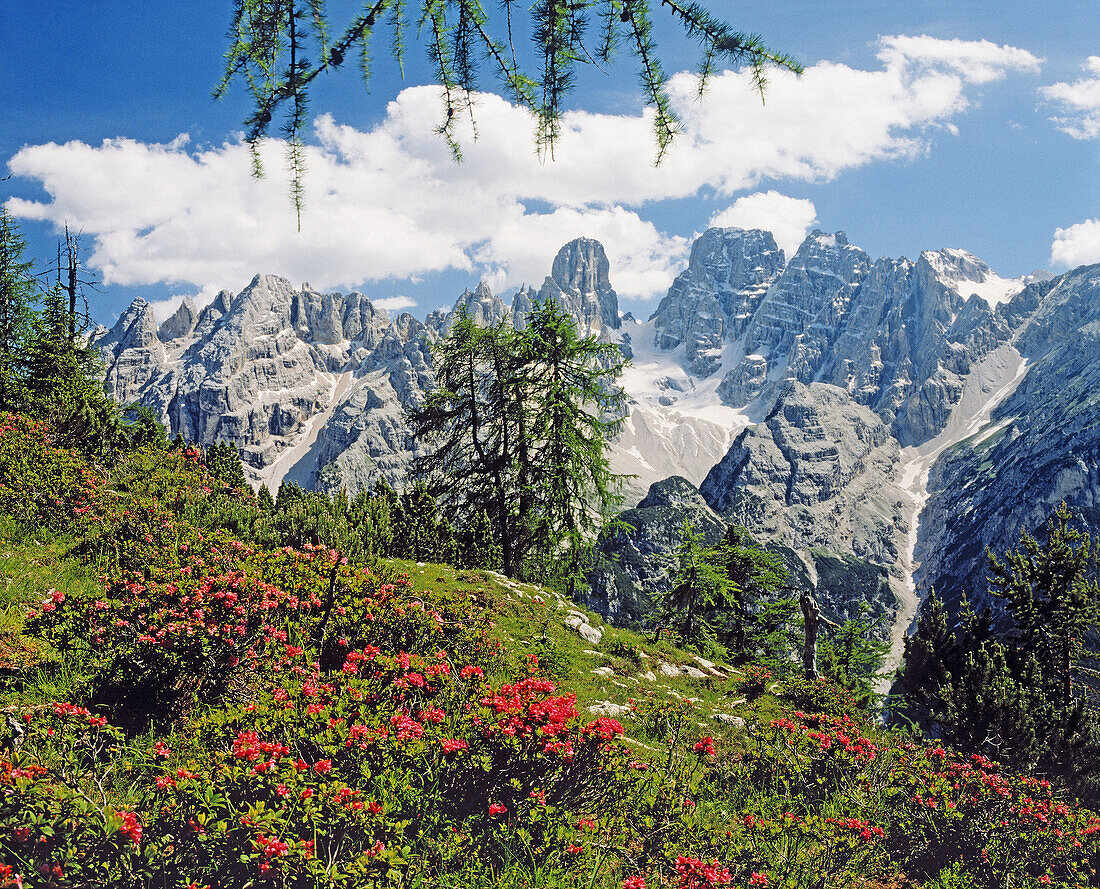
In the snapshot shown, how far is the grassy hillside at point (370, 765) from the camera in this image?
12.2 ft

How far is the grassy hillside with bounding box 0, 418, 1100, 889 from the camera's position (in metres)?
3.71

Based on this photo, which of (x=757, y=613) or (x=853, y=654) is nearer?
(x=853, y=654)

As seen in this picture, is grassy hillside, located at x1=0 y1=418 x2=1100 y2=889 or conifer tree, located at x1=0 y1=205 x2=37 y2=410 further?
conifer tree, located at x1=0 y1=205 x2=37 y2=410

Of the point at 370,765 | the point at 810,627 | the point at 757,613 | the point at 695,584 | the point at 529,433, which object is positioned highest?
the point at 529,433

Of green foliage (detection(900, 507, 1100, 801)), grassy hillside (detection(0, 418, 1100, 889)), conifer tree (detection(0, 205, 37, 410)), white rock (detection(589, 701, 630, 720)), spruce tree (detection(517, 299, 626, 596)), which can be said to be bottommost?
green foliage (detection(900, 507, 1100, 801))

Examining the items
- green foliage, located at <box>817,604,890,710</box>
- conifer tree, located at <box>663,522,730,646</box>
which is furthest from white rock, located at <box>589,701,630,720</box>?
green foliage, located at <box>817,604,890,710</box>

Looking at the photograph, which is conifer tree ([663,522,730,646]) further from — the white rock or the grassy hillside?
the white rock

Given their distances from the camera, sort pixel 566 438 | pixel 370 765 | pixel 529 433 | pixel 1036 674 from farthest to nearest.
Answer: pixel 1036 674 < pixel 529 433 < pixel 566 438 < pixel 370 765

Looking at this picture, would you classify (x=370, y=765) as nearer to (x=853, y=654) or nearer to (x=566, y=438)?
(x=566, y=438)

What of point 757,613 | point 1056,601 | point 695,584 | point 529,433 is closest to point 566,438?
point 529,433

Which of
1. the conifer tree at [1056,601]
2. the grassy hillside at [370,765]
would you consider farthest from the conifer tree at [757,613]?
the grassy hillside at [370,765]

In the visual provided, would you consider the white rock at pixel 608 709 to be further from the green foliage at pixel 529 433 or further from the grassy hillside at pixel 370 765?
the green foliage at pixel 529 433

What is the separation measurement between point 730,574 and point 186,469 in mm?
22838

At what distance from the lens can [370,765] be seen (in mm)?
4914
